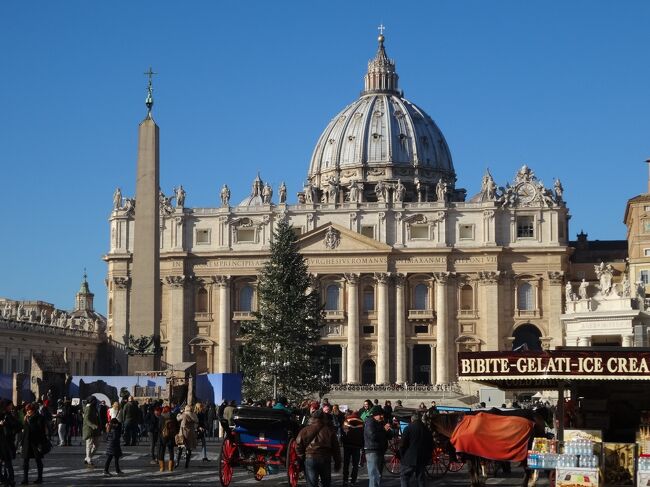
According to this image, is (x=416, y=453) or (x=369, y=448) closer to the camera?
(x=416, y=453)

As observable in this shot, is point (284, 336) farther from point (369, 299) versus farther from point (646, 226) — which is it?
point (369, 299)

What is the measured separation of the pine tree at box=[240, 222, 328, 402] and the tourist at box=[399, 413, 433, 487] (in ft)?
133

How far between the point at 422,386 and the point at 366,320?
898 cm

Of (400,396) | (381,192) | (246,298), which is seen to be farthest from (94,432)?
(381,192)

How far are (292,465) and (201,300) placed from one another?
76585mm

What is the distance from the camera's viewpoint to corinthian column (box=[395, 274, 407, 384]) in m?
94.1

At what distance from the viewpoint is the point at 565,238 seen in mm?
96312

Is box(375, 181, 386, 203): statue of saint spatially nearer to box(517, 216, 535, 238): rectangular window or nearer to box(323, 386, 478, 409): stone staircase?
box(517, 216, 535, 238): rectangular window

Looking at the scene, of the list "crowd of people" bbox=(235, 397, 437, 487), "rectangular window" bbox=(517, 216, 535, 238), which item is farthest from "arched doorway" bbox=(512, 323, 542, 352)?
"crowd of people" bbox=(235, 397, 437, 487)

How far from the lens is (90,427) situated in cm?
2866

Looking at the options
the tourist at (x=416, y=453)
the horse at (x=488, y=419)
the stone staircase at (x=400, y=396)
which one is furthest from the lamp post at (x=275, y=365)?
the tourist at (x=416, y=453)

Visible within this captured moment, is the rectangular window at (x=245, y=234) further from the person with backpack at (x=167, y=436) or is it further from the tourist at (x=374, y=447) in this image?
the tourist at (x=374, y=447)

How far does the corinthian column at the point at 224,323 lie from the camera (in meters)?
96.8

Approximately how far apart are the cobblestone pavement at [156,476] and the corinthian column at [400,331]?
62.3 m
